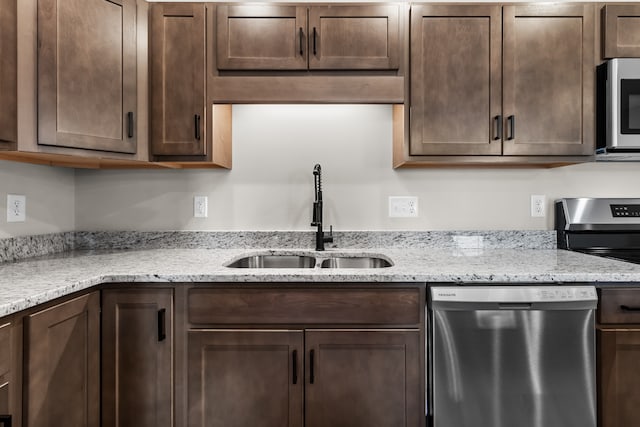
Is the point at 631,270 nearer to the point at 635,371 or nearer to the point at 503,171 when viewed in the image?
the point at 635,371

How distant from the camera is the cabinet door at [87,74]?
1453 mm

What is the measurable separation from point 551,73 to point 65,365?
2213 millimetres

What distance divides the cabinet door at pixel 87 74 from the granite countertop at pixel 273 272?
488 mm

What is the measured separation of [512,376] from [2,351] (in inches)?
61.6

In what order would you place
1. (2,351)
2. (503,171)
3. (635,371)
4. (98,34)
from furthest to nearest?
(503,171)
(98,34)
(635,371)
(2,351)

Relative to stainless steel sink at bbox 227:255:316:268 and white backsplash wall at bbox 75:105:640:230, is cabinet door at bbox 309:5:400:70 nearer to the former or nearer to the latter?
white backsplash wall at bbox 75:105:640:230

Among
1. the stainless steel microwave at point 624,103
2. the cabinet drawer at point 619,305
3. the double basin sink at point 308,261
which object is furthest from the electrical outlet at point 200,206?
the stainless steel microwave at point 624,103

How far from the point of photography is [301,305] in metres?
1.45

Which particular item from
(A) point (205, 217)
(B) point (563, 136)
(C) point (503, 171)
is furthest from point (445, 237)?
(A) point (205, 217)

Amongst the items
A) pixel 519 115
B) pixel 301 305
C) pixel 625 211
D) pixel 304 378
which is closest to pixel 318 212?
pixel 301 305

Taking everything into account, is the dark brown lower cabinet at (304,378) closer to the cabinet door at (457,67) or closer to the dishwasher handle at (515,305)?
the dishwasher handle at (515,305)

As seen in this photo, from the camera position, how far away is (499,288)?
1.42 meters

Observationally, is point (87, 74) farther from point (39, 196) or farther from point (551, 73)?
point (551, 73)

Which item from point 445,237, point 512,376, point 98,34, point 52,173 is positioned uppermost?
point 98,34
